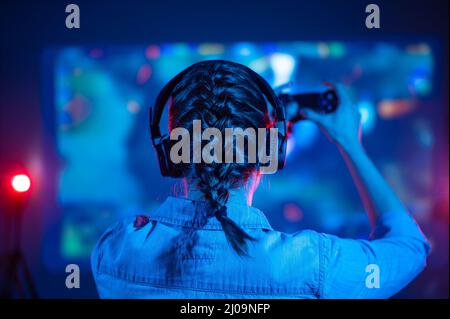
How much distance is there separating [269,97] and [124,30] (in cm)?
91

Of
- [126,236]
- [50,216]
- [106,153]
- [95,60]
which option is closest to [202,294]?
[126,236]

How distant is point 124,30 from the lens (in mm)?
1856

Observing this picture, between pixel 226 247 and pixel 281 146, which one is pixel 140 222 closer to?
pixel 226 247

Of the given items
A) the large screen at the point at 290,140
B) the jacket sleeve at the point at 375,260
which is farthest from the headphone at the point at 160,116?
the large screen at the point at 290,140

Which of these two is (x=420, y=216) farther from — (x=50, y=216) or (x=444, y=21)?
(x=50, y=216)

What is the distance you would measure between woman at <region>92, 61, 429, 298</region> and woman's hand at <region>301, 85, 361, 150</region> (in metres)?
0.29

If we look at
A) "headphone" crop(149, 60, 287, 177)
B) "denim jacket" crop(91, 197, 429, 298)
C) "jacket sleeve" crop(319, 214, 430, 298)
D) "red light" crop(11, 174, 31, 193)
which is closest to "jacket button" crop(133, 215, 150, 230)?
"denim jacket" crop(91, 197, 429, 298)

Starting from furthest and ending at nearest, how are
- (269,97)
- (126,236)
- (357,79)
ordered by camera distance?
(357,79) → (269,97) → (126,236)

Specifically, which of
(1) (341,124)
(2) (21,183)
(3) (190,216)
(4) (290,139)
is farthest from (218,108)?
(2) (21,183)

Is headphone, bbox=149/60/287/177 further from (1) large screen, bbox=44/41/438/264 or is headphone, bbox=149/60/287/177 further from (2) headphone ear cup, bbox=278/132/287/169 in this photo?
(1) large screen, bbox=44/41/438/264

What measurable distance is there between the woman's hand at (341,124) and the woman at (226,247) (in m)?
0.29

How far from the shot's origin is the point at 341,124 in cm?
137

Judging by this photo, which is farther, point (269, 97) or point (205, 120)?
point (269, 97)

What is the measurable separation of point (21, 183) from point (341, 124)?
1351mm
